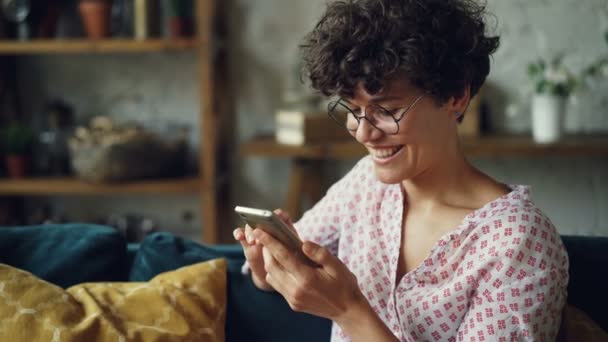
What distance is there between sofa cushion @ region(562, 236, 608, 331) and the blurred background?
4.06 feet

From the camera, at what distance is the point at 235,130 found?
3.16 metres

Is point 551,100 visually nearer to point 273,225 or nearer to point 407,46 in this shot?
point 407,46

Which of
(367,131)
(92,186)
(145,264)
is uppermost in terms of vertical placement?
(367,131)

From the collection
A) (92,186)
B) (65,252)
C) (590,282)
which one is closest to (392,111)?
(590,282)

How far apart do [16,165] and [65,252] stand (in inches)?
61.9

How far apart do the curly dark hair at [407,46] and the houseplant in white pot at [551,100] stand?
1.49 meters

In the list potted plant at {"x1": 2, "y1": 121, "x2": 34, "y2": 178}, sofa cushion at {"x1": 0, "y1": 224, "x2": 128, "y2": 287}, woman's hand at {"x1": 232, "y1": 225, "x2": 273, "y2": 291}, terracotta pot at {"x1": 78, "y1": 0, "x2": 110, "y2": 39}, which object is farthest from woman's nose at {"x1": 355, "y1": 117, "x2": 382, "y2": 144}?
potted plant at {"x1": 2, "y1": 121, "x2": 34, "y2": 178}

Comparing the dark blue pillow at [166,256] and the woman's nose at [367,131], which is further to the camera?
the dark blue pillow at [166,256]

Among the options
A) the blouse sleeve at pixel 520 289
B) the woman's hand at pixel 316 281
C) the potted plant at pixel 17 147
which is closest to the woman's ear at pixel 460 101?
the blouse sleeve at pixel 520 289

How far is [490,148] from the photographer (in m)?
2.66

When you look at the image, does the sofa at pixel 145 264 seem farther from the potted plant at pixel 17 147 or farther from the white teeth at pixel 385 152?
the potted plant at pixel 17 147

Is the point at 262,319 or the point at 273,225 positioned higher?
the point at 273,225

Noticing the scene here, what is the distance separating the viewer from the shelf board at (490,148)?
264cm

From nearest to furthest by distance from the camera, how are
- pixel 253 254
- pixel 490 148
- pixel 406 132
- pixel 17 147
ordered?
pixel 406 132, pixel 253 254, pixel 490 148, pixel 17 147
